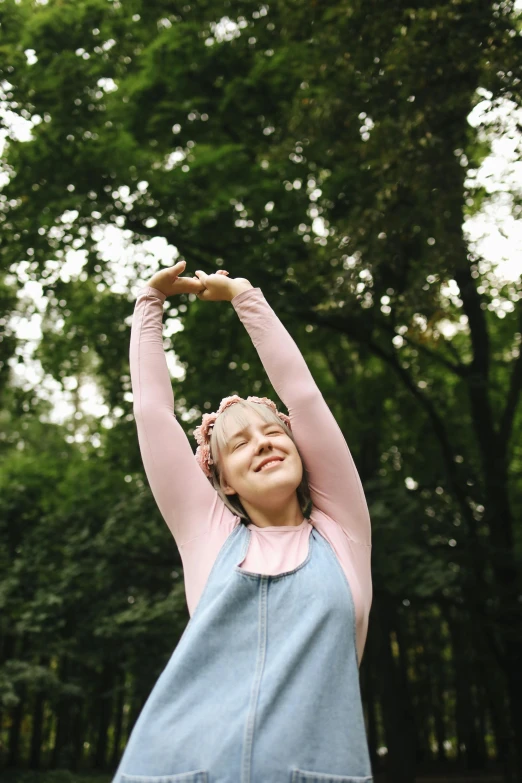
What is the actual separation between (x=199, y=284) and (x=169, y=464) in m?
0.53

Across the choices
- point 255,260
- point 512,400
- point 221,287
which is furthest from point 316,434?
point 512,400

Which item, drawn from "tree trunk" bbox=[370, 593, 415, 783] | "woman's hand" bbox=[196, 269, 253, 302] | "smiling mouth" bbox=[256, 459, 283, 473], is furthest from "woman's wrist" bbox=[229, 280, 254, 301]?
"tree trunk" bbox=[370, 593, 415, 783]

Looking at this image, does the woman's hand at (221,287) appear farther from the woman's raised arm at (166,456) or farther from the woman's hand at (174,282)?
the woman's raised arm at (166,456)

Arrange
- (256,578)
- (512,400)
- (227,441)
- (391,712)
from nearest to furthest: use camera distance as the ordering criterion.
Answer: (256,578) < (227,441) < (512,400) < (391,712)

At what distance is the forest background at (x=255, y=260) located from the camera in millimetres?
5828

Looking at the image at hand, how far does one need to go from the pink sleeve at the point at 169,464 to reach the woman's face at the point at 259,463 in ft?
0.26

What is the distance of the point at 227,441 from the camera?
2014 mm

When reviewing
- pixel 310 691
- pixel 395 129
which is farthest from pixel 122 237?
pixel 310 691

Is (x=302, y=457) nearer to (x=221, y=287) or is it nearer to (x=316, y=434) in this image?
(x=316, y=434)

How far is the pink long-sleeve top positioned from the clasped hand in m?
0.06

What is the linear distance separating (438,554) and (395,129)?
3754 mm

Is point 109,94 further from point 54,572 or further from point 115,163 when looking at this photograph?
point 54,572

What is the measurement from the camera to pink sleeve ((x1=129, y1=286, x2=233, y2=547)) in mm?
1899

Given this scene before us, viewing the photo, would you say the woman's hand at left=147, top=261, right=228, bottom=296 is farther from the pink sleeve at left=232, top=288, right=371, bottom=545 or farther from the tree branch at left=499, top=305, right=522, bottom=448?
the tree branch at left=499, top=305, right=522, bottom=448
